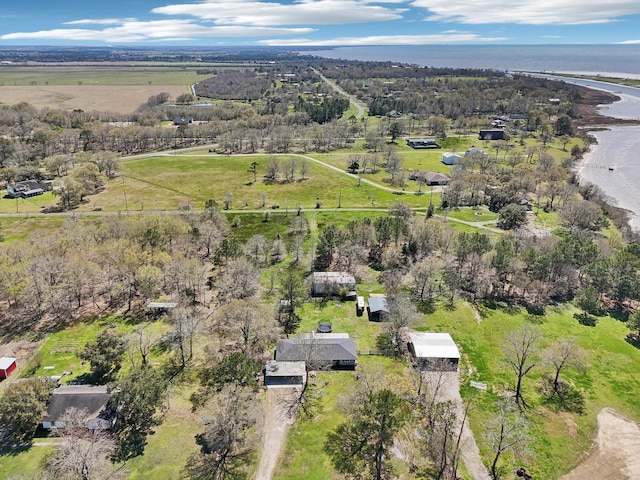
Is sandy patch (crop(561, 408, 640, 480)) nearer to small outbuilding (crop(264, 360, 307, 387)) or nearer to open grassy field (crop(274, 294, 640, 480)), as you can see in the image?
open grassy field (crop(274, 294, 640, 480))

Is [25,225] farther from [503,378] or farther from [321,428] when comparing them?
[503,378]

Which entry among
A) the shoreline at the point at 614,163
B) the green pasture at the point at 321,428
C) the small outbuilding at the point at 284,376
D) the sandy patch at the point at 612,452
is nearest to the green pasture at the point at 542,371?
the sandy patch at the point at 612,452

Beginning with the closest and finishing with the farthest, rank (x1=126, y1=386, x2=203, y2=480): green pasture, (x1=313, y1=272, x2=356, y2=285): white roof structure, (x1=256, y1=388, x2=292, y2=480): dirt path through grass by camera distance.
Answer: (x1=126, y1=386, x2=203, y2=480): green pasture < (x1=256, y1=388, x2=292, y2=480): dirt path through grass < (x1=313, y1=272, x2=356, y2=285): white roof structure

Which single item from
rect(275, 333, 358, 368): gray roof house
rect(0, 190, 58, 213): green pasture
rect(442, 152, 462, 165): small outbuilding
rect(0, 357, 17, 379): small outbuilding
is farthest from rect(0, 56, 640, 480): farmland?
rect(442, 152, 462, 165): small outbuilding

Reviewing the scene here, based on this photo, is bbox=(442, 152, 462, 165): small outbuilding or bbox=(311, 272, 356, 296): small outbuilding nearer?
bbox=(311, 272, 356, 296): small outbuilding

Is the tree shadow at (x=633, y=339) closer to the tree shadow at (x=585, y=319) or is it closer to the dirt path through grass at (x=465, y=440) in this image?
the tree shadow at (x=585, y=319)
